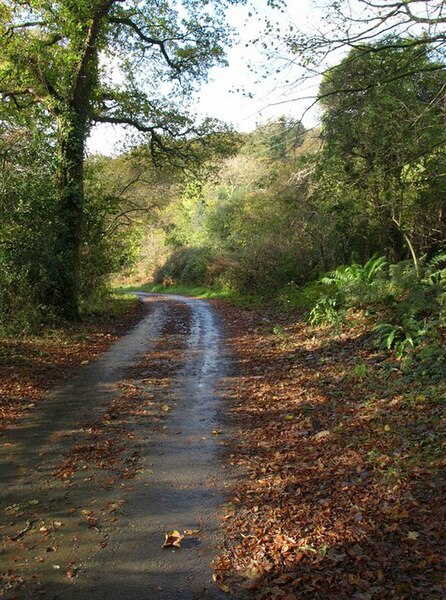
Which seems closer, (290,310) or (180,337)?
(180,337)

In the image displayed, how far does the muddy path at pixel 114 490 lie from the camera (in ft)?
11.4

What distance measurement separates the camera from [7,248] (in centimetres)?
1174

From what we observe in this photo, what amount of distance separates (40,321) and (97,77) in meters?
8.87

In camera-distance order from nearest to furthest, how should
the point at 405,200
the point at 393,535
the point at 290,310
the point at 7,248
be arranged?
1. the point at 393,535
2. the point at 7,248
3. the point at 405,200
4. the point at 290,310

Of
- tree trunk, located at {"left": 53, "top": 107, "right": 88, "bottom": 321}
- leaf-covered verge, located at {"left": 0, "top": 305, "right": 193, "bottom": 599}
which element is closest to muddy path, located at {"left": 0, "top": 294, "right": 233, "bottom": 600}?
leaf-covered verge, located at {"left": 0, "top": 305, "right": 193, "bottom": 599}

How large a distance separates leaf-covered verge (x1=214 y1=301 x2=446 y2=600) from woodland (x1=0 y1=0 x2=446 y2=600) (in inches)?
0.8

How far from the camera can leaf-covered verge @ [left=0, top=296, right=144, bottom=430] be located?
7.37 meters

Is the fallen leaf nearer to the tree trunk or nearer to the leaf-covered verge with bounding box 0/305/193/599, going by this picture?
the leaf-covered verge with bounding box 0/305/193/599

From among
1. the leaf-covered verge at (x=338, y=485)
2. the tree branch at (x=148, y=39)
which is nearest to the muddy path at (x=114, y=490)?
the leaf-covered verge at (x=338, y=485)

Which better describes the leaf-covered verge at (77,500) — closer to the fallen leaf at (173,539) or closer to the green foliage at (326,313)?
the fallen leaf at (173,539)

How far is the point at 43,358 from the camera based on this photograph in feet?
31.9

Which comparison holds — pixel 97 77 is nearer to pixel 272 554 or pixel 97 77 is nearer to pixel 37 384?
pixel 37 384

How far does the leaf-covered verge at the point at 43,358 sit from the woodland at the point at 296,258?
0.39 ft

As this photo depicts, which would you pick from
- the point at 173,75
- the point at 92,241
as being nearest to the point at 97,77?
the point at 173,75
